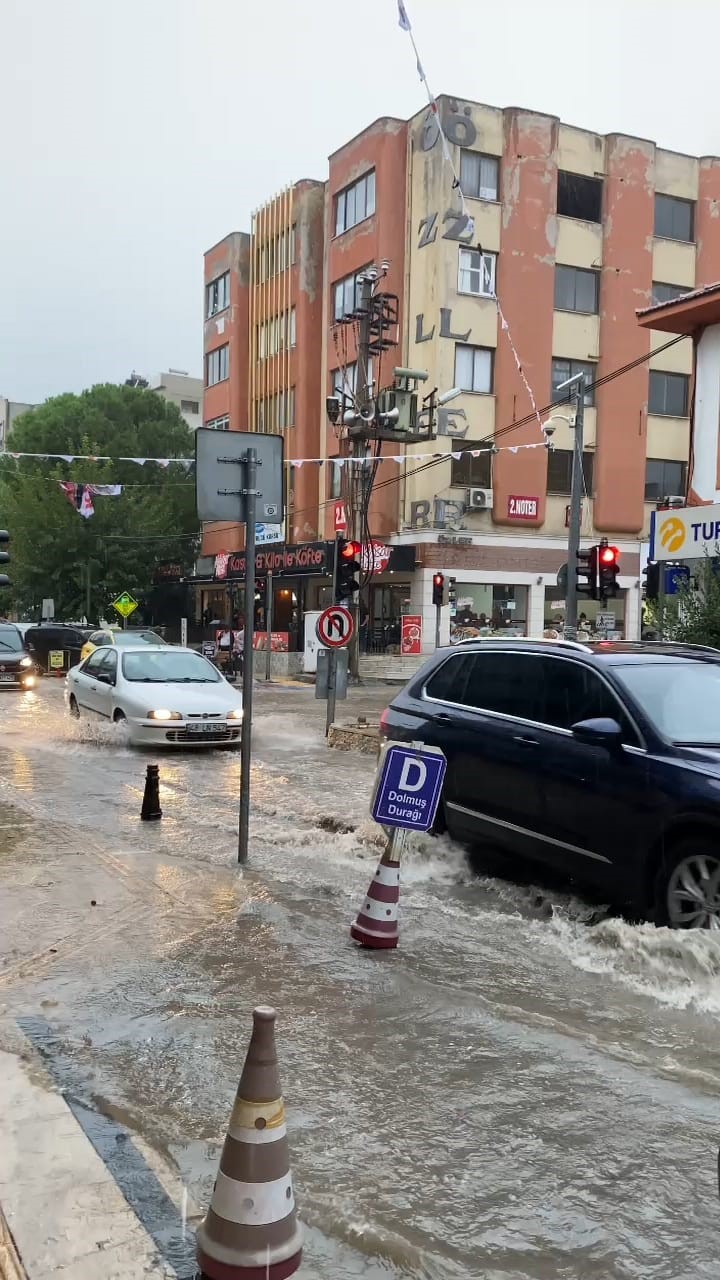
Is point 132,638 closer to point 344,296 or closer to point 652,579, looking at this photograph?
point 652,579

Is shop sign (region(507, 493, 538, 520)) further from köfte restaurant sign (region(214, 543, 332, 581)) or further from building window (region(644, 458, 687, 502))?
köfte restaurant sign (region(214, 543, 332, 581))

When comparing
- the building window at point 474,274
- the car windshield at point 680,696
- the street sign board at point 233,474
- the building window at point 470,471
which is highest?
the building window at point 474,274

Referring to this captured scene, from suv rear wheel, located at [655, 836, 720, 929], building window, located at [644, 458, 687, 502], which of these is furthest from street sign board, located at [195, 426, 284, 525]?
→ building window, located at [644, 458, 687, 502]

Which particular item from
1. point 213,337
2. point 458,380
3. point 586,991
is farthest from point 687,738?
point 213,337

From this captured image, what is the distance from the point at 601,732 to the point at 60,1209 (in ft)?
12.3

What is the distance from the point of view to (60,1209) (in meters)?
2.93

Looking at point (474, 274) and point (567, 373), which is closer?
point (474, 274)

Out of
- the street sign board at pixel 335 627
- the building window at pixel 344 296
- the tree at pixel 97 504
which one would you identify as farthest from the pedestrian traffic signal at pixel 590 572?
the tree at pixel 97 504

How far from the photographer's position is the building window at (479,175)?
35062 mm

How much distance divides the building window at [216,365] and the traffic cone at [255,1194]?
48.4 m

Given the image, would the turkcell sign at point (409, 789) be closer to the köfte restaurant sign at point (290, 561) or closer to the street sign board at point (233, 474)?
the street sign board at point (233, 474)

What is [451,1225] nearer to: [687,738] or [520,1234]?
[520,1234]

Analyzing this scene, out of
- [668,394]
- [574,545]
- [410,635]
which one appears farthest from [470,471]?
[574,545]

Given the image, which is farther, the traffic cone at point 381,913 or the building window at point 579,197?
the building window at point 579,197
